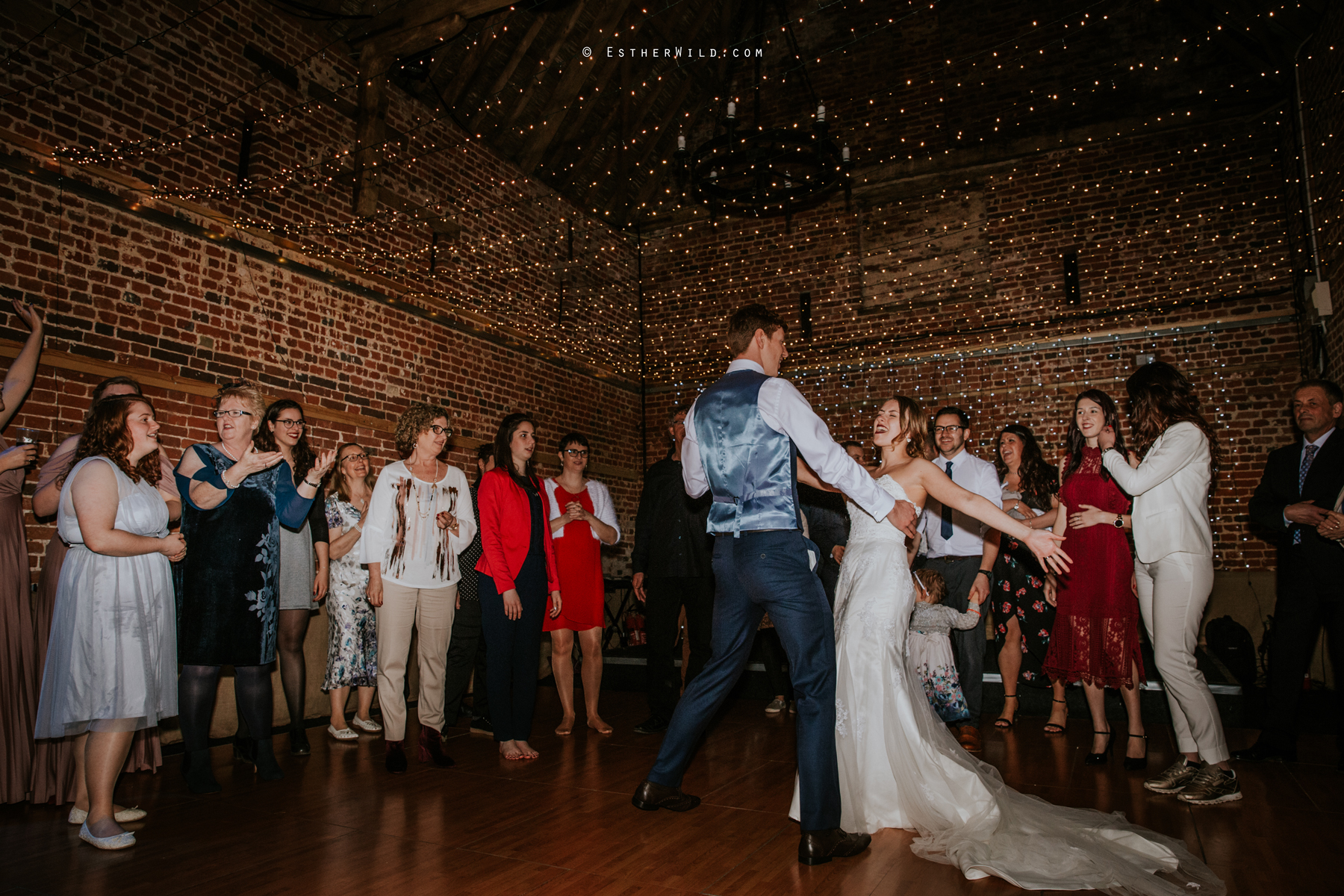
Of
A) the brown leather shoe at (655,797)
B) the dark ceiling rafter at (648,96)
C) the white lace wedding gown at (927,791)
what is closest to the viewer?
the white lace wedding gown at (927,791)

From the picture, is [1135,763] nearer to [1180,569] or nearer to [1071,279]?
[1180,569]

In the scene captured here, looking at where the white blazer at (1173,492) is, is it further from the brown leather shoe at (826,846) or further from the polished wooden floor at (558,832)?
the brown leather shoe at (826,846)

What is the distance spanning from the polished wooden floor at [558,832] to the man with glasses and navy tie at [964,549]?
1.44ft

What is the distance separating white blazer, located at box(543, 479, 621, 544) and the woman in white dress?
2100mm

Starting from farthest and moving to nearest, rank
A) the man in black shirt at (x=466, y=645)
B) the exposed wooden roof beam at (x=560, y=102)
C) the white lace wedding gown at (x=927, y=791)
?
the exposed wooden roof beam at (x=560, y=102) → the man in black shirt at (x=466, y=645) → the white lace wedding gown at (x=927, y=791)

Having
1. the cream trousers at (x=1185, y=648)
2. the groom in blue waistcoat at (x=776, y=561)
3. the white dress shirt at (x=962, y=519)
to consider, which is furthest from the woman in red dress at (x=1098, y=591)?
the groom in blue waistcoat at (x=776, y=561)

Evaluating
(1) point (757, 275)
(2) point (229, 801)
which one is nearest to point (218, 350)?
(2) point (229, 801)

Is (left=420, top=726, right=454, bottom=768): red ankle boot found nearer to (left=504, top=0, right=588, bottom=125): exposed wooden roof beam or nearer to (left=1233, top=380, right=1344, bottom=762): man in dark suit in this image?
(left=1233, top=380, right=1344, bottom=762): man in dark suit

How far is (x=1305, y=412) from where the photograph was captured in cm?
400

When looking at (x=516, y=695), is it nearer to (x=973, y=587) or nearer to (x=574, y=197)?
(x=973, y=587)

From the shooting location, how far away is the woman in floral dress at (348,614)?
4602 millimetres

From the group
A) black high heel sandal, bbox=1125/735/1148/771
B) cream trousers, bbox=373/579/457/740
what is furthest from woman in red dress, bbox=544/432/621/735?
black high heel sandal, bbox=1125/735/1148/771

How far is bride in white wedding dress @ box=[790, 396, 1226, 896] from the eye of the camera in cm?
226

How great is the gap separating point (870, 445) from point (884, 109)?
3.84m
